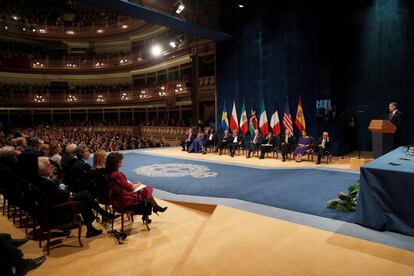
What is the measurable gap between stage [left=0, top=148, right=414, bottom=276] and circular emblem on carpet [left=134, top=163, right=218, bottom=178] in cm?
128

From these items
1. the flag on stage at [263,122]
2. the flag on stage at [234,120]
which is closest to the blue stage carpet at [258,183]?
the flag on stage at [263,122]

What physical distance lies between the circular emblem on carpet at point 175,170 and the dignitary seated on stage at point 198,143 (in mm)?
2667

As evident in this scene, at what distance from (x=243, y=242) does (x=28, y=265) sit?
6.76ft

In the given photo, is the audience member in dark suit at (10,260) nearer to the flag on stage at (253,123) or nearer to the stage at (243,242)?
the stage at (243,242)

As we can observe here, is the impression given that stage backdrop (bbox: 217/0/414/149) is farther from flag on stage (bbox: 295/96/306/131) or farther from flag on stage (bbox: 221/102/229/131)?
flag on stage (bbox: 221/102/229/131)

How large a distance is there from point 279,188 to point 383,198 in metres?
2.04

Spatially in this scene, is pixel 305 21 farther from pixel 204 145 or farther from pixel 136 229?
pixel 136 229

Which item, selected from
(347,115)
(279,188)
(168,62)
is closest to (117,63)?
(168,62)

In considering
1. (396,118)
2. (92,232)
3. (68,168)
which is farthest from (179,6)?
(92,232)

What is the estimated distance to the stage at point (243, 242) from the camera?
258 cm

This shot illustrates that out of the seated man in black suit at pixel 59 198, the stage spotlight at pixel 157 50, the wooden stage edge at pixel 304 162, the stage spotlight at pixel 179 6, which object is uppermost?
the stage spotlight at pixel 157 50

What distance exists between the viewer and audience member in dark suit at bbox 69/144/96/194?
3.82m

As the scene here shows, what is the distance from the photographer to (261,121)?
10516 mm

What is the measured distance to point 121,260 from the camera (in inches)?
114
